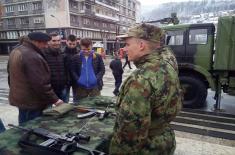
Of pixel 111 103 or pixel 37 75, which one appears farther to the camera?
pixel 111 103

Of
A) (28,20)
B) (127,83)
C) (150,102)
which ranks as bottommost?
(150,102)

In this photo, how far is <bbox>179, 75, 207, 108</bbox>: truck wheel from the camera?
6.69 meters

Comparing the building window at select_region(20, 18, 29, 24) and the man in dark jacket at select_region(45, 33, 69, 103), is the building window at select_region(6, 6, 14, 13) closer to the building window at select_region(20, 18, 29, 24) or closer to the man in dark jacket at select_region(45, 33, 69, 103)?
the building window at select_region(20, 18, 29, 24)

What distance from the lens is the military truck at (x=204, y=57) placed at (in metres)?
6.15

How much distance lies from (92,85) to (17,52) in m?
1.73

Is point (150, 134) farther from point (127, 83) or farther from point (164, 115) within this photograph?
point (127, 83)

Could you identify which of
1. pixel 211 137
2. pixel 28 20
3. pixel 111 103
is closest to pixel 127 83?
pixel 111 103

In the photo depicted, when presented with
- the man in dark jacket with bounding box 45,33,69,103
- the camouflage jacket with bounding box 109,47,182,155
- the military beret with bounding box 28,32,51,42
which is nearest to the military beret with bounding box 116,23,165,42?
the camouflage jacket with bounding box 109,47,182,155

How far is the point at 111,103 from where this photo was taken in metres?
3.44

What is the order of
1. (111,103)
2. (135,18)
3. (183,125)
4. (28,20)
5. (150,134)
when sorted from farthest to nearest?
(135,18)
(28,20)
(183,125)
(111,103)
(150,134)

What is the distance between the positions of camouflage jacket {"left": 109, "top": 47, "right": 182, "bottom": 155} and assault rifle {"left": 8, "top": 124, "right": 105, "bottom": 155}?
0.33 m

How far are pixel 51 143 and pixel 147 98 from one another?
927mm

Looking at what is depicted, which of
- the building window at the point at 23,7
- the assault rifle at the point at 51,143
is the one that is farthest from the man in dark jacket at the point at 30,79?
the building window at the point at 23,7

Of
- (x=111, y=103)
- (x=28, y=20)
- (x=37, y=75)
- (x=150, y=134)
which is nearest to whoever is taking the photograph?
(x=150, y=134)
